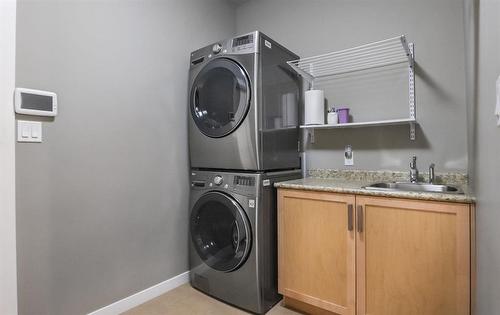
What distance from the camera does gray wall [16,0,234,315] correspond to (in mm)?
1359

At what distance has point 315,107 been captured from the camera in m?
2.03

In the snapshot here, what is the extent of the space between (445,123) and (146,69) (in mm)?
2115

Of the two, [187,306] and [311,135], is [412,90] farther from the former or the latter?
[187,306]

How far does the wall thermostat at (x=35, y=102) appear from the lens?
1.29m

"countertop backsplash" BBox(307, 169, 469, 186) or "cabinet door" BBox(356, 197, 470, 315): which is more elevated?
→ "countertop backsplash" BBox(307, 169, 469, 186)

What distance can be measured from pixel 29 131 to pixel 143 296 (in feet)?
4.27

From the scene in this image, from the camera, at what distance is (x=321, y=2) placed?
218 centimetres

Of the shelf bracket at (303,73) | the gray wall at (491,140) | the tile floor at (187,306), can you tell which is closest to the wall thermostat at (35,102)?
the tile floor at (187,306)

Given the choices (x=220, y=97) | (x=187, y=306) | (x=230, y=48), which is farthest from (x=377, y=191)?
(x=187, y=306)

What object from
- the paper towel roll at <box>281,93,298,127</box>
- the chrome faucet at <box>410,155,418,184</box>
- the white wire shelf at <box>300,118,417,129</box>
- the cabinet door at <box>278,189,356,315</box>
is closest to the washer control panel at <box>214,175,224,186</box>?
the cabinet door at <box>278,189,356,315</box>

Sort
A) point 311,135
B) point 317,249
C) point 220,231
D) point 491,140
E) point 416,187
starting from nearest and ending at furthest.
→ point 491,140 < point 317,249 < point 416,187 < point 220,231 < point 311,135

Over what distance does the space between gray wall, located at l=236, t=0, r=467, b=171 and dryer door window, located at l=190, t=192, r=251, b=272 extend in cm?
87

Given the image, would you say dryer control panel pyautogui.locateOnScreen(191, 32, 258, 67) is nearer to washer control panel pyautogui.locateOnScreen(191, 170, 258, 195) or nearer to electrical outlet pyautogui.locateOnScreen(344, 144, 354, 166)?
washer control panel pyautogui.locateOnScreen(191, 170, 258, 195)

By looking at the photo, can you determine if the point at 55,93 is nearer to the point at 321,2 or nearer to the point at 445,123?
the point at 321,2
